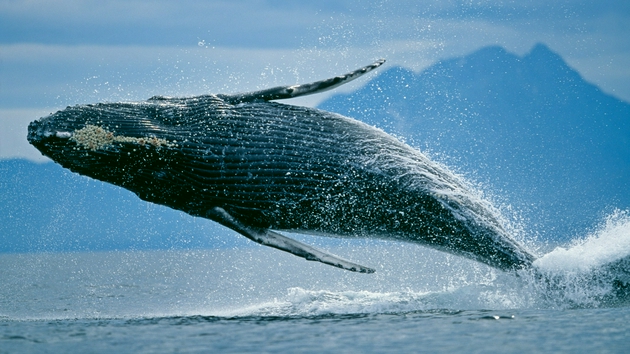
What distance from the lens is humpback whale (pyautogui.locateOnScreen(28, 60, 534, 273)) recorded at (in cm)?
1281

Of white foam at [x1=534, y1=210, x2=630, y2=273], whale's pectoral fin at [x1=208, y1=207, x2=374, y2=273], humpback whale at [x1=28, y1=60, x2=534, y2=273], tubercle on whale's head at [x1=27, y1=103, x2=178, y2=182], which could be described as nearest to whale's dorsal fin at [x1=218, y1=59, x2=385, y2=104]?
humpback whale at [x1=28, y1=60, x2=534, y2=273]

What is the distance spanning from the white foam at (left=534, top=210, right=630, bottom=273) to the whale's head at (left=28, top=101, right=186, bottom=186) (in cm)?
618

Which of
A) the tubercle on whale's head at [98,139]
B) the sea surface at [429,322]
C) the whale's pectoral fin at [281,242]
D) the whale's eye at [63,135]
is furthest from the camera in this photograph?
the whale's pectoral fin at [281,242]

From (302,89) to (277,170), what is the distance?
4.32 ft

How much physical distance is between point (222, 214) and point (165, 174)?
1.10 m

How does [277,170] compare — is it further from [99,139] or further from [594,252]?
[594,252]

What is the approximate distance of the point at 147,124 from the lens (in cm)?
1298

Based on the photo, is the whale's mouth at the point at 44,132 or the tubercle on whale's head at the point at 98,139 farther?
the tubercle on whale's head at the point at 98,139

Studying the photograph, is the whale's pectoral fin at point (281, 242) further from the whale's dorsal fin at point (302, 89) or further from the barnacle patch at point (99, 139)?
the whale's dorsal fin at point (302, 89)

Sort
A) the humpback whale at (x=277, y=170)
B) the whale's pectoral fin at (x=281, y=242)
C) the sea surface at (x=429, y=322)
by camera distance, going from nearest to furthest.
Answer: the sea surface at (x=429, y=322) → the whale's pectoral fin at (x=281, y=242) → the humpback whale at (x=277, y=170)

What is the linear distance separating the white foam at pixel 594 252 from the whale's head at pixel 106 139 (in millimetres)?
6177

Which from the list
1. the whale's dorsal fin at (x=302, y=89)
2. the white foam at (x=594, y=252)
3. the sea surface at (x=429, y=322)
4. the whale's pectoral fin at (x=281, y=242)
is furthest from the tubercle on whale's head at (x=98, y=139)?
the white foam at (x=594, y=252)

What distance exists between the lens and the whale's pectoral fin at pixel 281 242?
41.6 feet

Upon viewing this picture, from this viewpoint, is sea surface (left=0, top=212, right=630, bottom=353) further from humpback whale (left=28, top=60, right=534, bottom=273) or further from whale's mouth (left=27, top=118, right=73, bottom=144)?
whale's mouth (left=27, top=118, right=73, bottom=144)
